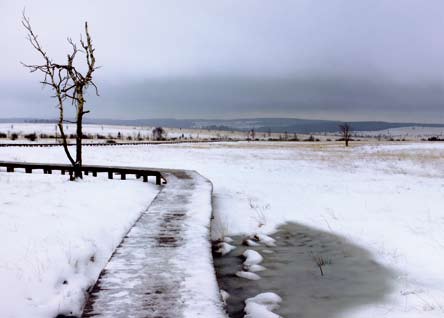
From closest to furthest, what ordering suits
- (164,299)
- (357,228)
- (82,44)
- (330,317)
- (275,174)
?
(164,299) → (330,317) → (357,228) → (82,44) → (275,174)

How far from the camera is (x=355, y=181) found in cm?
1856

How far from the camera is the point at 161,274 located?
5.09 metres

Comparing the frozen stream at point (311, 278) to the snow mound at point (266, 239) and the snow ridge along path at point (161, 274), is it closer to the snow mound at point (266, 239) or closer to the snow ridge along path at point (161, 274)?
the snow mound at point (266, 239)

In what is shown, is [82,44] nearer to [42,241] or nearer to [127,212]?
[127,212]

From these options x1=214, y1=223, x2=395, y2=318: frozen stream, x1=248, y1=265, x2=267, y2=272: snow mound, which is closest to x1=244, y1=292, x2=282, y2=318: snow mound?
x1=214, y1=223, x2=395, y2=318: frozen stream

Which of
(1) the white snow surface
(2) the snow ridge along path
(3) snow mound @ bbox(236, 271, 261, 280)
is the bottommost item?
(3) snow mound @ bbox(236, 271, 261, 280)

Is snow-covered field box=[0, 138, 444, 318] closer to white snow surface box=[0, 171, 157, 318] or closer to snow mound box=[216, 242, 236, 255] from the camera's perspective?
white snow surface box=[0, 171, 157, 318]

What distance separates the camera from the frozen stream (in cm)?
563

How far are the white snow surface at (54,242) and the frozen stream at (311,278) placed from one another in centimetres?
213

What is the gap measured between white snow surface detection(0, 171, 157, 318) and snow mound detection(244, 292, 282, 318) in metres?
2.21

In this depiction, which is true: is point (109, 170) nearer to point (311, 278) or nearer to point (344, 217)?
point (344, 217)

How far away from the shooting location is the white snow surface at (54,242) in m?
5.09

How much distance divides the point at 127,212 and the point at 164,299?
19.6ft

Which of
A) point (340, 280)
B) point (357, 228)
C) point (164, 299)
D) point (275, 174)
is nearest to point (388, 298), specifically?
point (340, 280)
